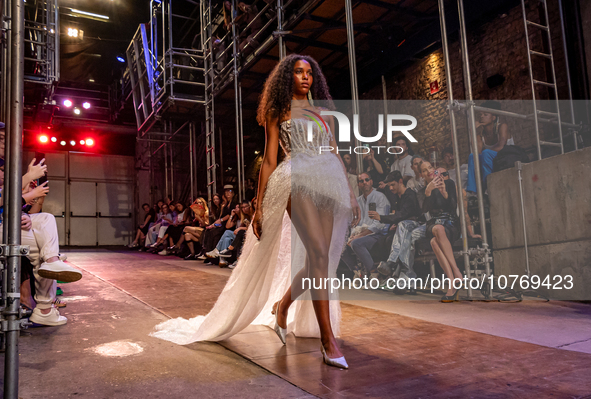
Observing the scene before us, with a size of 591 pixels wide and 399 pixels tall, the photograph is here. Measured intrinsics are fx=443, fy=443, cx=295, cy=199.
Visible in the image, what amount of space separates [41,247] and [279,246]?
166cm

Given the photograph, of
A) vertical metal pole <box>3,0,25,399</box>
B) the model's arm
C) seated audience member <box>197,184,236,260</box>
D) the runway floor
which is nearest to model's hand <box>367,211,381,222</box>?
the runway floor

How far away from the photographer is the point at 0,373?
1.90 meters

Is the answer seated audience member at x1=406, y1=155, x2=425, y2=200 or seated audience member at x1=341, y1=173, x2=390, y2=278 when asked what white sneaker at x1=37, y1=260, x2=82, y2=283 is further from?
seated audience member at x1=406, y1=155, x2=425, y2=200

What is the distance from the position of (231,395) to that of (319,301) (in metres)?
0.66

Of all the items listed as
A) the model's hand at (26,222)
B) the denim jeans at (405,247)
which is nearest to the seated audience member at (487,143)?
the denim jeans at (405,247)

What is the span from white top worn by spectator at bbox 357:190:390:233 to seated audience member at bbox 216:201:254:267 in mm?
2471

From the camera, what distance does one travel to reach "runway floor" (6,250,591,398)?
5.45 feet

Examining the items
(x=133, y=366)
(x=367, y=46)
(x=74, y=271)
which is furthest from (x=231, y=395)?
(x=367, y=46)

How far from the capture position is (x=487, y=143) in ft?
16.7

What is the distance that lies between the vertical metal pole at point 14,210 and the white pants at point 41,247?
1.54 m

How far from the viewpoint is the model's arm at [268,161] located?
2277 mm

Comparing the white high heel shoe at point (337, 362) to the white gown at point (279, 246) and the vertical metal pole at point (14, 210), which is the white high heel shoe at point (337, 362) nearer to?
the white gown at point (279, 246)

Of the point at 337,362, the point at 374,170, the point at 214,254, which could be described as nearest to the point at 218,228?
the point at 214,254

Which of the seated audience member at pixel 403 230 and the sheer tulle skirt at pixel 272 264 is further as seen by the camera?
the seated audience member at pixel 403 230
